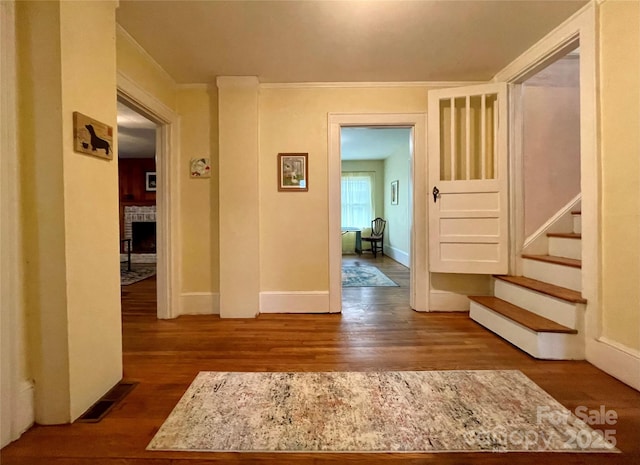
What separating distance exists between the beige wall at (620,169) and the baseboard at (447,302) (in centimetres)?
123

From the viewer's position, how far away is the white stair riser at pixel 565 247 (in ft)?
8.05

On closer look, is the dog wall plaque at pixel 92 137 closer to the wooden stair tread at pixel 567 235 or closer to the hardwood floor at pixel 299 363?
the hardwood floor at pixel 299 363

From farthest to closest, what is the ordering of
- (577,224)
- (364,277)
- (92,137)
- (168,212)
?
(364,277), (168,212), (577,224), (92,137)

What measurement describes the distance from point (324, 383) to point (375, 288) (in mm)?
2475

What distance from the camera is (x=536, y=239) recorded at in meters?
2.76

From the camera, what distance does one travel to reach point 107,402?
152 centimetres

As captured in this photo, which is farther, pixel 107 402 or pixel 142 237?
pixel 142 237

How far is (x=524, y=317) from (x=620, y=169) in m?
1.12

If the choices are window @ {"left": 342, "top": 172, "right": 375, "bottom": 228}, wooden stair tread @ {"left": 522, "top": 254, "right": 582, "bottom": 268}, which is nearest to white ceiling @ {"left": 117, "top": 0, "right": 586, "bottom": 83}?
wooden stair tread @ {"left": 522, "top": 254, "right": 582, "bottom": 268}

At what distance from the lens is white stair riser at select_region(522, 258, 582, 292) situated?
2160 millimetres

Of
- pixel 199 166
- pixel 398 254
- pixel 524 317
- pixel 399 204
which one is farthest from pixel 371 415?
pixel 399 204

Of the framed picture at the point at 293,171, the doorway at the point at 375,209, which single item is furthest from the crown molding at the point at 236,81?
the doorway at the point at 375,209

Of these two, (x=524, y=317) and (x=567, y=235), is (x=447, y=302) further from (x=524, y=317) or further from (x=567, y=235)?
(x=567, y=235)

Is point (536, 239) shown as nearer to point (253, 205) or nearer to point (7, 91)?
point (253, 205)
